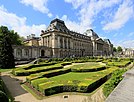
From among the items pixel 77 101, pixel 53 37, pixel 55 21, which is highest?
pixel 55 21

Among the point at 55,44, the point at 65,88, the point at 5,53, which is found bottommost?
the point at 65,88

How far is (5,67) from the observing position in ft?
115

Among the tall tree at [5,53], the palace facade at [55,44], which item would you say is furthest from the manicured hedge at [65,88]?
the palace facade at [55,44]

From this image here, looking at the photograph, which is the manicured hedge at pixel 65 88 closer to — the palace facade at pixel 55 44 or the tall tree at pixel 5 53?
the tall tree at pixel 5 53

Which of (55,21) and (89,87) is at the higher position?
(55,21)

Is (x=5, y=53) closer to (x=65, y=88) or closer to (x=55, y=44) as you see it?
(x=65, y=88)

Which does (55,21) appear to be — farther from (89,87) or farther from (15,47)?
(89,87)

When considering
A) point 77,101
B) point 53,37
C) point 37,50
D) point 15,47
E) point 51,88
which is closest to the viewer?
point 77,101

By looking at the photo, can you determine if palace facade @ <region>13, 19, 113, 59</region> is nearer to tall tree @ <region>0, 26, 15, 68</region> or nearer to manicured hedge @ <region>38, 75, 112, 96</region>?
tall tree @ <region>0, 26, 15, 68</region>

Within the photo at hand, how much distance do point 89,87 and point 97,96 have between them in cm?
170

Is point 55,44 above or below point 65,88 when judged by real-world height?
above

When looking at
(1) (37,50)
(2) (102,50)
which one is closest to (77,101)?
(1) (37,50)

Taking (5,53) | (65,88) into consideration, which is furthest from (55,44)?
(65,88)

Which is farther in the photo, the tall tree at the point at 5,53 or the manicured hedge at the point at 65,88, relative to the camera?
the tall tree at the point at 5,53
